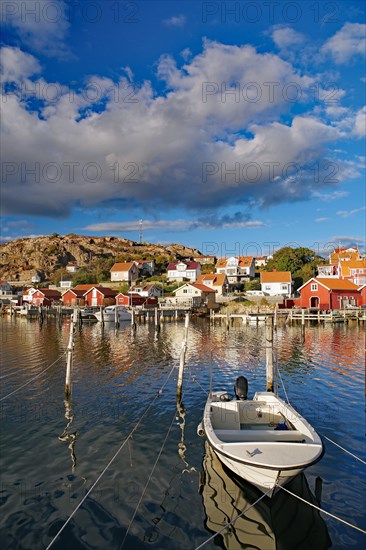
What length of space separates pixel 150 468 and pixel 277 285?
7841 cm

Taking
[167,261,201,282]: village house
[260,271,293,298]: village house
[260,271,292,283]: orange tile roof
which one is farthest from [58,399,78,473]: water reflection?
[167,261,201,282]: village house

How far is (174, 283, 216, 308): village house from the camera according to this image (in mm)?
80125

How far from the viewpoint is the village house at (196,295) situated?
80.1 meters

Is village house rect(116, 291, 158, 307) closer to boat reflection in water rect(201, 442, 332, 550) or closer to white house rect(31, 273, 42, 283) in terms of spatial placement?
boat reflection in water rect(201, 442, 332, 550)

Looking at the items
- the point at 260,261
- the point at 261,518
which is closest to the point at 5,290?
the point at 260,261

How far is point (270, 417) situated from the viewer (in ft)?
44.2

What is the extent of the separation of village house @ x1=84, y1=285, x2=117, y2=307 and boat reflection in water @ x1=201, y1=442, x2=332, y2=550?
244ft

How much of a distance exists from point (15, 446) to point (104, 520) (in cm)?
587

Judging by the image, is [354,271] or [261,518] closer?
[261,518]

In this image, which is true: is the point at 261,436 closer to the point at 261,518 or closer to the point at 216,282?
the point at 261,518

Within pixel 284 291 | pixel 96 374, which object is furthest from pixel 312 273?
pixel 96 374

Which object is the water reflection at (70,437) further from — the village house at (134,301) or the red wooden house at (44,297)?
the red wooden house at (44,297)

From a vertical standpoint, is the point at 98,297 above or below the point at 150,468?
above

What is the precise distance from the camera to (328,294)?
2596 inches
